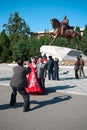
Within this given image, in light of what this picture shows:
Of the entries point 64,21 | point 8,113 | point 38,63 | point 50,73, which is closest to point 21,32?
point 64,21

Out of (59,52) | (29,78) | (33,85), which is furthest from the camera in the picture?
(59,52)

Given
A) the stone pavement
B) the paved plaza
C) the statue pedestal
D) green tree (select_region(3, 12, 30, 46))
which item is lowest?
the paved plaza

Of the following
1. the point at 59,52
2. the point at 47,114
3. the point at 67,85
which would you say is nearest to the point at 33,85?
the point at 47,114

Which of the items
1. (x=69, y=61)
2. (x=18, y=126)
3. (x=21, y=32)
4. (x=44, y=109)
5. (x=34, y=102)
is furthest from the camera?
(x=21, y=32)

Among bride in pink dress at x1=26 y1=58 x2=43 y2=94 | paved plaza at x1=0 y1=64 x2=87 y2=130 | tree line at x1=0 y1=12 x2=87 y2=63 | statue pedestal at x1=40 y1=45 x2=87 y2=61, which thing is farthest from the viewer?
tree line at x1=0 y1=12 x2=87 y2=63

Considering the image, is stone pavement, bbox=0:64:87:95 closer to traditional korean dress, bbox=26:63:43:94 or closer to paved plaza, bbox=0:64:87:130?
traditional korean dress, bbox=26:63:43:94

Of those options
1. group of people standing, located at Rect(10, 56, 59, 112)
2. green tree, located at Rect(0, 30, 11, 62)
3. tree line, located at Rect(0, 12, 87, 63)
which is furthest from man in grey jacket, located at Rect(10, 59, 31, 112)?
green tree, located at Rect(0, 30, 11, 62)

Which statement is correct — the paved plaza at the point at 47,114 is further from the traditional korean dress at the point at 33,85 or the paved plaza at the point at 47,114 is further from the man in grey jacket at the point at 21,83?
the traditional korean dress at the point at 33,85

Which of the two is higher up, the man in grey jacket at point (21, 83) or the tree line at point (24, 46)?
the tree line at point (24, 46)

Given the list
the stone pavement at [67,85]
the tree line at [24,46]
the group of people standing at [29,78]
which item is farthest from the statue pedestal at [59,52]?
the group of people standing at [29,78]

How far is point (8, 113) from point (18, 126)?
1.38m

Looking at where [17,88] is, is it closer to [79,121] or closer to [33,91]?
[79,121]

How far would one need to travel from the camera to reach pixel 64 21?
1449 inches

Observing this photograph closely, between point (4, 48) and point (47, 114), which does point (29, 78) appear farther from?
point (4, 48)
